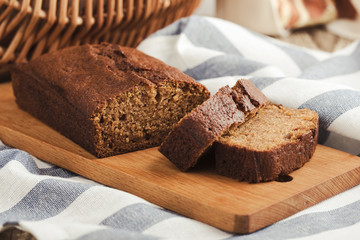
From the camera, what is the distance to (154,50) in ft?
12.1

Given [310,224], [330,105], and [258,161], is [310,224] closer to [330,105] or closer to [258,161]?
[258,161]

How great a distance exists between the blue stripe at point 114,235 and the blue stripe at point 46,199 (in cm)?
43

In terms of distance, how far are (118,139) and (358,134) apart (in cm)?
120

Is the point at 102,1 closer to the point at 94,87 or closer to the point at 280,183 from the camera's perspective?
the point at 94,87

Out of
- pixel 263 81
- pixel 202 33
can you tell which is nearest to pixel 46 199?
pixel 263 81

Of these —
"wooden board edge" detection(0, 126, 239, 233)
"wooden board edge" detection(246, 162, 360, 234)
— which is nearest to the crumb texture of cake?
"wooden board edge" detection(246, 162, 360, 234)

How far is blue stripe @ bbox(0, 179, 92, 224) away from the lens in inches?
88.0

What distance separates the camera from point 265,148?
230 centimetres

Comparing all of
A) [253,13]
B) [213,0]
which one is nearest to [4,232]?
[253,13]

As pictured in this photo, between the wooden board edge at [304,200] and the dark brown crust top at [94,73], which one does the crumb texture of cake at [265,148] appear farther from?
the dark brown crust top at [94,73]

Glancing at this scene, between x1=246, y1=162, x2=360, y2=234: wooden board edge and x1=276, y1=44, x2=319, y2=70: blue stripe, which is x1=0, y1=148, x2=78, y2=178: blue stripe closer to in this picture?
x1=246, y1=162, x2=360, y2=234: wooden board edge

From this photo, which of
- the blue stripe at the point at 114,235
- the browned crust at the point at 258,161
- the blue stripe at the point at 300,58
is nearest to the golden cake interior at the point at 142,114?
the browned crust at the point at 258,161

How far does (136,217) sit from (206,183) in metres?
0.39

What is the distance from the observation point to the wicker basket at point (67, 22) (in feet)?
11.0
